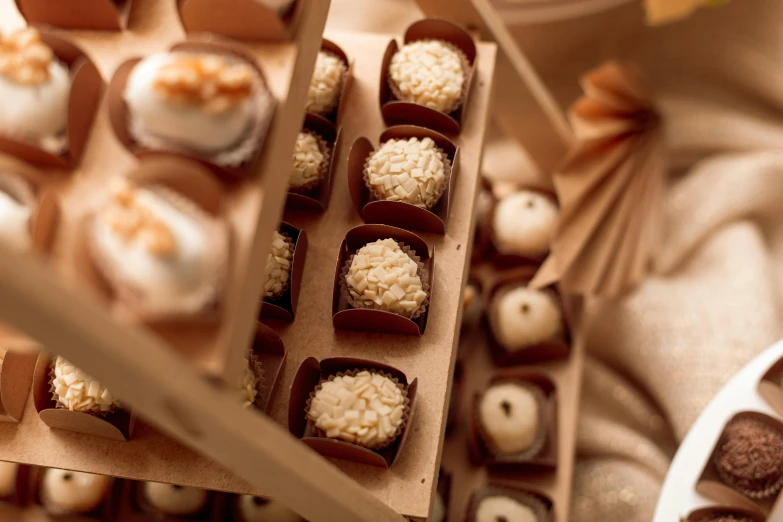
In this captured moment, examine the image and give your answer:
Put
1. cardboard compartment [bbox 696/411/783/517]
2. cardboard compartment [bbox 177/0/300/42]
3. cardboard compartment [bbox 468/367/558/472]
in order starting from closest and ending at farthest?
cardboard compartment [bbox 177/0/300/42]
cardboard compartment [bbox 696/411/783/517]
cardboard compartment [bbox 468/367/558/472]

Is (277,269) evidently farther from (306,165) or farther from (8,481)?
(8,481)

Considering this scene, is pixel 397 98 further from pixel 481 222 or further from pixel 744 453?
pixel 744 453

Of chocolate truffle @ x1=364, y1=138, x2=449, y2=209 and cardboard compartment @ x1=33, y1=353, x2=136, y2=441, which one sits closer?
cardboard compartment @ x1=33, y1=353, x2=136, y2=441

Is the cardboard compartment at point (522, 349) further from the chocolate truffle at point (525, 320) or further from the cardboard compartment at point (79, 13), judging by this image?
the cardboard compartment at point (79, 13)

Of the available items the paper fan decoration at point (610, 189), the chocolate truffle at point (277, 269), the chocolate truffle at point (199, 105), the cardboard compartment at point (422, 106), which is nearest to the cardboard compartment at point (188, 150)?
the chocolate truffle at point (199, 105)

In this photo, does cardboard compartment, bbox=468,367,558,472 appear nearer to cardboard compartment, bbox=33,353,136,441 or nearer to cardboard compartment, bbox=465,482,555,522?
cardboard compartment, bbox=465,482,555,522

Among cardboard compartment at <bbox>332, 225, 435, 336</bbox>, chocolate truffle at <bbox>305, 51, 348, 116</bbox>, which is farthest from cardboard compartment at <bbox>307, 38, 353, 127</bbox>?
cardboard compartment at <bbox>332, 225, 435, 336</bbox>
